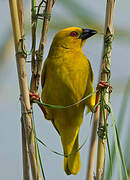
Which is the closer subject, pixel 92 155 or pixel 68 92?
pixel 92 155

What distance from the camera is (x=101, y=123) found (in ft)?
5.05

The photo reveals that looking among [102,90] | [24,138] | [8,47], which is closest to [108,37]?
[102,90]

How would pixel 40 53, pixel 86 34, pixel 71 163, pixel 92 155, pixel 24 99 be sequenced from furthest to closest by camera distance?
pixel 86 34 < pixel 71 163 < pixel 92 155 < pixel 40 53 < pixel 24 99

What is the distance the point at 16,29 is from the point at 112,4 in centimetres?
51

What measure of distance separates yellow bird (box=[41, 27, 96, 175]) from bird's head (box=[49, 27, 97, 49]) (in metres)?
0.07

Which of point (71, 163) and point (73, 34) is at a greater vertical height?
point (73, 34)

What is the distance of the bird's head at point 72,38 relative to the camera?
2516mm

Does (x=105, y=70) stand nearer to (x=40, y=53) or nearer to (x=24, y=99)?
(x=40, y=53)

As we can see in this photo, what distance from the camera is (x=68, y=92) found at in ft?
7.52

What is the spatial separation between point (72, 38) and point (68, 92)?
498mm

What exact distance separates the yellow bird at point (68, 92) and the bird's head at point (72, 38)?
7cm

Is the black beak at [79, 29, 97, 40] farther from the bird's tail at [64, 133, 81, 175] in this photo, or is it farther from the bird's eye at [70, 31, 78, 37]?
the bird's tail at [64, 133, 81, 175]

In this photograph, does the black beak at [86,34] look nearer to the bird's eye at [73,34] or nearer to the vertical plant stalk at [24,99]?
the bird's eye at [73,34]

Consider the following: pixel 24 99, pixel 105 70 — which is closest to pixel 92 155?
pixel 105 70
